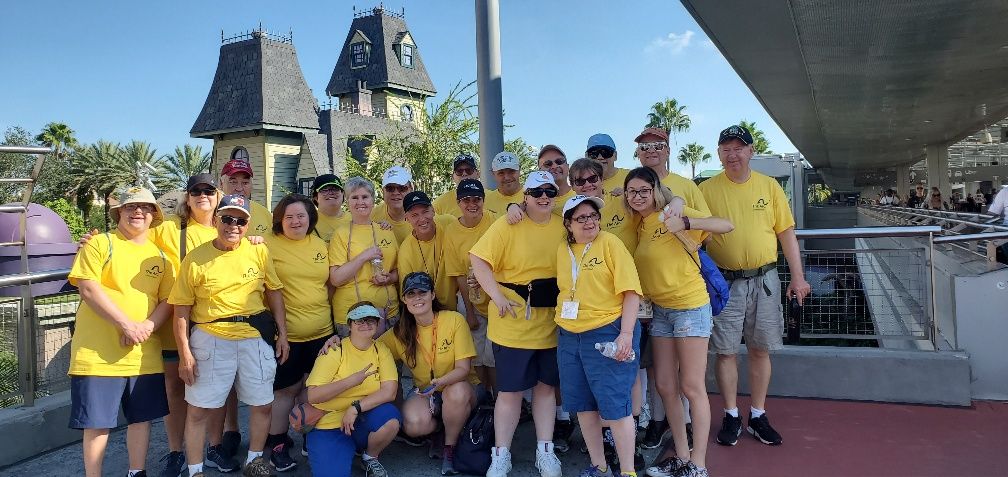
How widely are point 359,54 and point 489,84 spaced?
3956cm

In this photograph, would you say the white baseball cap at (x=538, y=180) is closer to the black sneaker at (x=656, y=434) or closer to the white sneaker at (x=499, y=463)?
the white sneaker at (x=499, y=463)

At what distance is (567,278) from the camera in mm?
3383

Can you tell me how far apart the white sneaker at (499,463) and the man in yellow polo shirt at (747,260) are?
1461mm

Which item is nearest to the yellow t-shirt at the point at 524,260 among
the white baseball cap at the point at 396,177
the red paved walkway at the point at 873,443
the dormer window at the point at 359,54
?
the white baseball cap at the point at 396,177

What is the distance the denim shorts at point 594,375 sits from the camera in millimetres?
3281

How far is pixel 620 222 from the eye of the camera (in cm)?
385

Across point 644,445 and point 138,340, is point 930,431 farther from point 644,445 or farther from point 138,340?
point 138,340

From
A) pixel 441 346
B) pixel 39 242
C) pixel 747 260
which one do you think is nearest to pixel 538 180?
pixel 441 346

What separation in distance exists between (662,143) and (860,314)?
112 inches

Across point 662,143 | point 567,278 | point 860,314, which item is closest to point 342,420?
point 567,278

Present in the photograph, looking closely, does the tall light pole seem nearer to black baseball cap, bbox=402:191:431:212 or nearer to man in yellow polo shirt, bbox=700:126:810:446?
black baseball cap, bbox=402:191:431:212

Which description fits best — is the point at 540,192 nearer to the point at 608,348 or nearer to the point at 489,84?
the point at 608,348

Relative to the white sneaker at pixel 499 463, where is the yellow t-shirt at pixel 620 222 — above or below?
above

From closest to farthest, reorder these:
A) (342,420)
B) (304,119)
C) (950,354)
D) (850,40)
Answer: (342,420)
(950,354)
(850,40)
(304,119)
